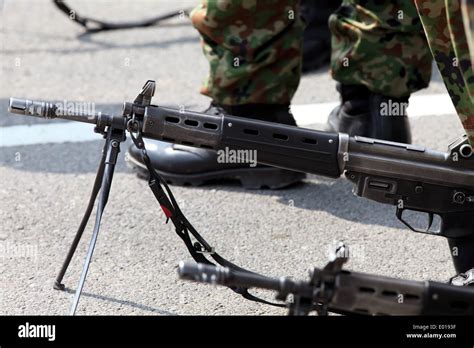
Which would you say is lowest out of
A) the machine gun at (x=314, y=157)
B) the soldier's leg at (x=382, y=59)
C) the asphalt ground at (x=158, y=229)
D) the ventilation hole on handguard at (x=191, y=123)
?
the asphalt ground at (x=158, y=229)

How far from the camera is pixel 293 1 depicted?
3113 millimetres

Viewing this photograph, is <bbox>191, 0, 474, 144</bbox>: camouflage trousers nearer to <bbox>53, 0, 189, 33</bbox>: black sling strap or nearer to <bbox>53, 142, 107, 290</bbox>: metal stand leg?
<bbox>53, 142, 107, 290</bbox>: metal stand leg

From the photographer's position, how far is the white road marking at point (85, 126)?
3693 mm

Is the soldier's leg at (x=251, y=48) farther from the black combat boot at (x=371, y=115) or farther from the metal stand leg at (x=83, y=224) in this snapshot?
the metal stand leg at (x=83, y=224)

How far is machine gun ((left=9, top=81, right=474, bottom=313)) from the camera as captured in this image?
7.66ft

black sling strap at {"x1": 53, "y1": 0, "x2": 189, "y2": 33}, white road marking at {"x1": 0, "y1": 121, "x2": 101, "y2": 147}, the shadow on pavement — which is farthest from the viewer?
black sling strap at {"x1": 53, "y1": 0, "x2": 189, "y2": 33}

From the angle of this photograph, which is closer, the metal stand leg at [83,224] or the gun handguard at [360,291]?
the gun handguard at [360,291]

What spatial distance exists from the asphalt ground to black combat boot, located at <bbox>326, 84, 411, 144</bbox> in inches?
8.2

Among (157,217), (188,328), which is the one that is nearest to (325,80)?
(157,217)

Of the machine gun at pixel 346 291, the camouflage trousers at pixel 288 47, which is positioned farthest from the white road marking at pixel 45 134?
the machine gun at pixel 346 291

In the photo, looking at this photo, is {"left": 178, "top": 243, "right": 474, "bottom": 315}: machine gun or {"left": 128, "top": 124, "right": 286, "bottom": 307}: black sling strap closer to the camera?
{"left": 178, "top": 243, "right": 474, "bottom": 315}: machine gun

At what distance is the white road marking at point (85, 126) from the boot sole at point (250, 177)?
555mm

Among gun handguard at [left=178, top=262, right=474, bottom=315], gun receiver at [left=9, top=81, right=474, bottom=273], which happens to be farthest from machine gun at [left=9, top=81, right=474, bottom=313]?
gun handguard at [left=178, top=262, right=474, bottom=315]

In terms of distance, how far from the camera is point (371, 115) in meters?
3.24
